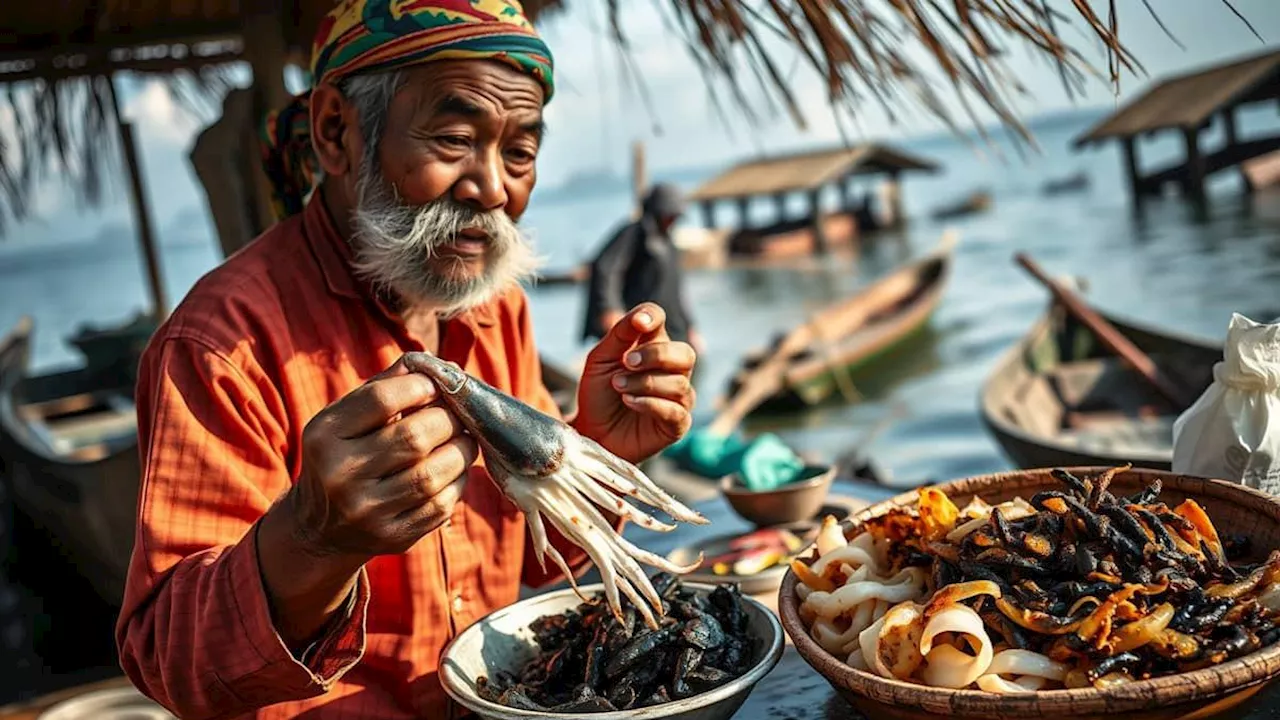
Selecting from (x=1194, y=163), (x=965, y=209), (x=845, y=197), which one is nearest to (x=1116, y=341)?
(x=1194, y=163)

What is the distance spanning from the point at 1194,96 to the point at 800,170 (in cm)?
1112

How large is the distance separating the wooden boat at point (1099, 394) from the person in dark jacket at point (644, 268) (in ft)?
8.90

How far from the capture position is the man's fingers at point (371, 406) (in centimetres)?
136

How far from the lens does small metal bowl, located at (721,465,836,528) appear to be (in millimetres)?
2729

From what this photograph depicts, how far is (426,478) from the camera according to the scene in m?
1.39

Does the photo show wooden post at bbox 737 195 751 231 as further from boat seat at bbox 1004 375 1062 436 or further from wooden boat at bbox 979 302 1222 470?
boat seat at bbox 1004 375 1062 436

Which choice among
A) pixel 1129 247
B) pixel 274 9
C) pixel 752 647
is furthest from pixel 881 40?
pixel 1129 247

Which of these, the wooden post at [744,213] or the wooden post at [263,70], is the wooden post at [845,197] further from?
the wooden post at [263,70]

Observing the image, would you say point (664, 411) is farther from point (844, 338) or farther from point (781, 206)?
point (781, 206)

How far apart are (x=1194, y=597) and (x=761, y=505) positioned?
4.70 ft

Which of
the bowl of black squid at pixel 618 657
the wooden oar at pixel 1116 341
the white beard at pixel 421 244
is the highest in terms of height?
the white beard at pixel 421 244

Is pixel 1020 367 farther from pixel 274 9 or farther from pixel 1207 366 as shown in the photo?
pixel 274 9

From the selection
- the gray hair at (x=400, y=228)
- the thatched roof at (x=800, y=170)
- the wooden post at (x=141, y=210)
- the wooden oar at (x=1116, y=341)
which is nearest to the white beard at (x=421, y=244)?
the gray hair at (x=400, y=228)

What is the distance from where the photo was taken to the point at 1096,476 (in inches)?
71.1
